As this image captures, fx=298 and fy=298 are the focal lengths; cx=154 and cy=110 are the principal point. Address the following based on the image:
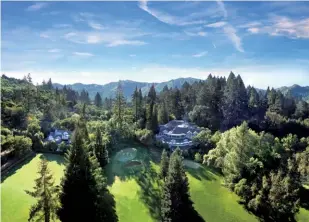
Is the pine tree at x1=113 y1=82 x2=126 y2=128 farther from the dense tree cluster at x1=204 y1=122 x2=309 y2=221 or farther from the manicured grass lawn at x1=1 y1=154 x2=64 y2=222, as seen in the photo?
the dense tree cluster at x1=204 y1=122 x2=309 y2=221

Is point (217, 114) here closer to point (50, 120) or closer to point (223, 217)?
point (50, 120)

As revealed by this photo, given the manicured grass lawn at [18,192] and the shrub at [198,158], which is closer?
the manicured grass lawn at [18,192]

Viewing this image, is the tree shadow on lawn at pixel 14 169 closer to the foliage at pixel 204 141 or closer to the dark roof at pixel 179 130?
the foliage at pixel 204 141

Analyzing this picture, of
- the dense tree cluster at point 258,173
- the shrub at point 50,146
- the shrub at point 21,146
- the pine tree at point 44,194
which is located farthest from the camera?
the shrub at point 50,146

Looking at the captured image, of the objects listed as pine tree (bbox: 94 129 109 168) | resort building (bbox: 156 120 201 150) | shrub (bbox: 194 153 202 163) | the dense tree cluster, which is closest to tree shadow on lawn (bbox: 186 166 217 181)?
the dense tree cluster

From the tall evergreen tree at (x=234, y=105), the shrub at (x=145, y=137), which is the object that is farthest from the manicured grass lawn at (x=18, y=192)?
the tall evergreen tree at (x=234, y=105)
